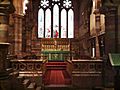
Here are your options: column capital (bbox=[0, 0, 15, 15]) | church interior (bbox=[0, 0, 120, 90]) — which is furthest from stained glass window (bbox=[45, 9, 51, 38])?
column capital (bbox=[0, 0, 15, 15])

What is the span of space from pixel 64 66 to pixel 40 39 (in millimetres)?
7931

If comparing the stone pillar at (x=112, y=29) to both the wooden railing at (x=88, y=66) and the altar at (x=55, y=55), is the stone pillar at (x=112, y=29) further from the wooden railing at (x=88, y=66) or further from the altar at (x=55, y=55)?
the altar at (x=55, y=55)

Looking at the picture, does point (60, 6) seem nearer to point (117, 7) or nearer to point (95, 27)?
point (95, 27)

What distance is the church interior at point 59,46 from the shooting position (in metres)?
9.22

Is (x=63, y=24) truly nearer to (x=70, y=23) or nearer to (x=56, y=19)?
(x=70, y=23)

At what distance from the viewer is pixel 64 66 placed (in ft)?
65.6

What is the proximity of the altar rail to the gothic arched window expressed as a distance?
1732 cm

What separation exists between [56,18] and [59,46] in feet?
15.1

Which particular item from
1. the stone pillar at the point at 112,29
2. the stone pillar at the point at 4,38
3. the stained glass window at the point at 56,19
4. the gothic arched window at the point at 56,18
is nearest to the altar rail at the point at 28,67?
the stone pillar at the point at 4,38

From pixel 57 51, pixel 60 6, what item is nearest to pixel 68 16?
pixel 60 6

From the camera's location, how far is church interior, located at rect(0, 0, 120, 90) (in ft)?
30.2

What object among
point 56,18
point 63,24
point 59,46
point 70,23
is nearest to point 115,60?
point 59,46

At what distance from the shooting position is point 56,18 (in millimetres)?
29438

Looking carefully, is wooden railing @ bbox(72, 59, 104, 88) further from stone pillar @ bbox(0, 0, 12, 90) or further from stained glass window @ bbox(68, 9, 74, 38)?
stained glass window @ bbox(68, 9, 74, 38)
